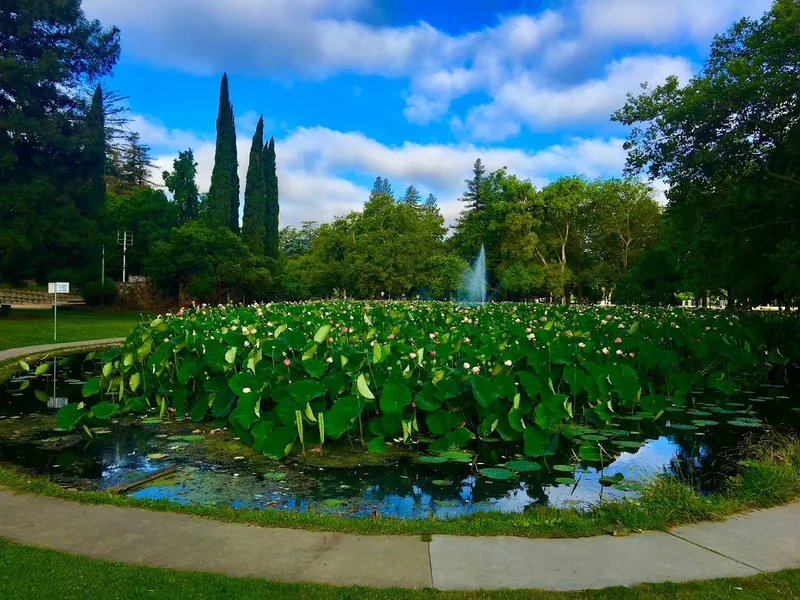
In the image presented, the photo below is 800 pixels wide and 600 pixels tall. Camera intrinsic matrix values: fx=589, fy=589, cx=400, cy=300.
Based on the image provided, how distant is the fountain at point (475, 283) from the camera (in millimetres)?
49125

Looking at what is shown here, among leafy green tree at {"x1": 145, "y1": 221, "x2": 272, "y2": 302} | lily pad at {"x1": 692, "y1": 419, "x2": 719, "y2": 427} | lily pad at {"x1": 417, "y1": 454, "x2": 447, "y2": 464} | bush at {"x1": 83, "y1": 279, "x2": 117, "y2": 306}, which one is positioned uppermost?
leafy green tree at {"x1": 145, "y1": 221, "x2": 272, "y2": 302}

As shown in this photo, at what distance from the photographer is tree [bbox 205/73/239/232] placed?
46.1m

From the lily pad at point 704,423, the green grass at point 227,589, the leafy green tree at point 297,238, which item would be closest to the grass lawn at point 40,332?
the green grass at point 227,589

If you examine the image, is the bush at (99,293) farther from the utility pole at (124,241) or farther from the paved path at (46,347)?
the paved path at (46,347)

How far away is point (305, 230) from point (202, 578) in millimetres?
94958

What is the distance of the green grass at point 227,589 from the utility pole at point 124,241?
4356cm

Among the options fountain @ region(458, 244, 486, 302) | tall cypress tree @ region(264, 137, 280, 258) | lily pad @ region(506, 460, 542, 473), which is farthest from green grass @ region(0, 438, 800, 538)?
tall cypress tree @ region(264, 137, 280, 258)

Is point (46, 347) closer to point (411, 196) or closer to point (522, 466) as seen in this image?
point (522, 466)

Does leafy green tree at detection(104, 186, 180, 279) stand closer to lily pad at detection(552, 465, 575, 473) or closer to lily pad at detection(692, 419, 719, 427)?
lily pad at detection(692, 419, 719, 427)

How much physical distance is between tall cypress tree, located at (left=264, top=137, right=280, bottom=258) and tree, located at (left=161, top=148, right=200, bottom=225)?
6885mm

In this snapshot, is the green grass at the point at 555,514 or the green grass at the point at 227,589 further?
the green grass at the point at 555,514

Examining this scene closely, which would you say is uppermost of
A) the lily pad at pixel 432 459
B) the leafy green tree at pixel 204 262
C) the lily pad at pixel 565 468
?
the leafy green tree at pixel 204 262

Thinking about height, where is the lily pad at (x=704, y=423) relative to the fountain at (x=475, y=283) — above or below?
below

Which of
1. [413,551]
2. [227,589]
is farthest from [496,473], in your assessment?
[227,589]
